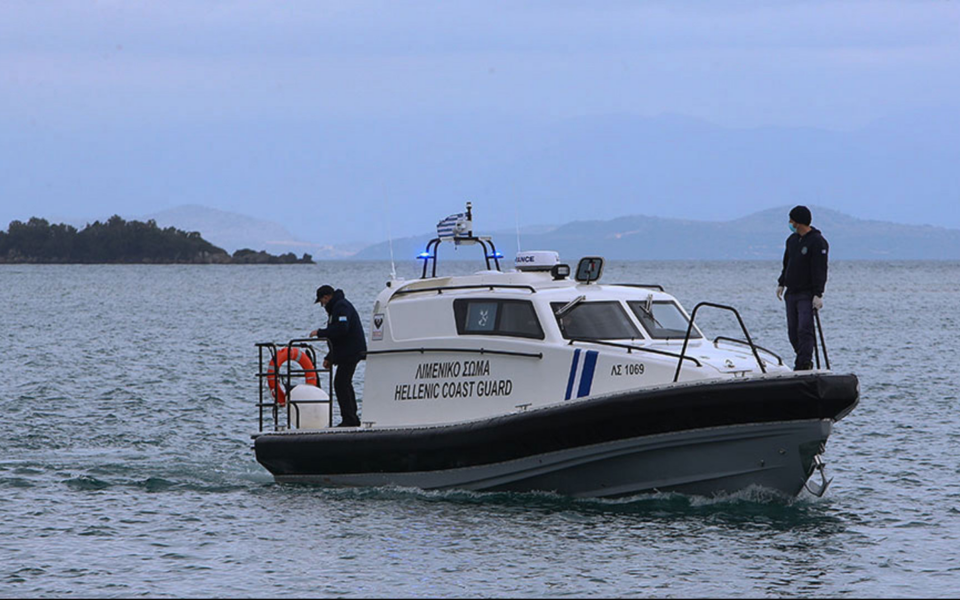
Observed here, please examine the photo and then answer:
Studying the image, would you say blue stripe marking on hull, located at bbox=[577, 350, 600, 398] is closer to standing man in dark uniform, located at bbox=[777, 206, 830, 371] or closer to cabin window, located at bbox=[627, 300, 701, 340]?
cabin window, located at bbox=[627, 300, 701, 340]

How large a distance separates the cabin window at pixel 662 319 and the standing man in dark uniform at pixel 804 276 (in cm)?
130

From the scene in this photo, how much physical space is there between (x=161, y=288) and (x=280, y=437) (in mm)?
84017

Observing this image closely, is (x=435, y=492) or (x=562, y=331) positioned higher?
(x=562, y=331)

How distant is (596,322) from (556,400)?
909 mm

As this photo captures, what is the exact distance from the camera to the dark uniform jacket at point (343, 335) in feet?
47.4

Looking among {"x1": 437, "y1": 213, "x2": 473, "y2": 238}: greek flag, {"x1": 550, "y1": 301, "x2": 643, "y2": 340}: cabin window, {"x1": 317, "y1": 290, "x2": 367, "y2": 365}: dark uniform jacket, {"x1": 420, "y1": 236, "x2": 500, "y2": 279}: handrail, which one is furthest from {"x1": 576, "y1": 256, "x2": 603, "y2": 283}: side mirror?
{"x1": 317, "y1": 290, "x2": 367, "y2": 365}: dark uniform jacket

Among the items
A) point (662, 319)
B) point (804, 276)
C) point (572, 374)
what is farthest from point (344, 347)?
point (804, 276)

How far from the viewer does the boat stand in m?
11.9

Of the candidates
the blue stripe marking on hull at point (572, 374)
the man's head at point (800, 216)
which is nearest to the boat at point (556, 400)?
the blue stripe marking on hull at point (572, 374)

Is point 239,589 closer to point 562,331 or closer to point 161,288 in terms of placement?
point 562,331

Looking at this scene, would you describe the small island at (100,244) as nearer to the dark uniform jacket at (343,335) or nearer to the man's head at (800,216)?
the dark uniform jacket at (343,335)

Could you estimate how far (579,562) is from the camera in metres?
11.0

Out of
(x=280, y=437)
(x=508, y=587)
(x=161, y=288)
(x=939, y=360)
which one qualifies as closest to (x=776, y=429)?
(x=508, y=587)

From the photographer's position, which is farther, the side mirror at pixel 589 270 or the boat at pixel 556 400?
the side mirror at pixel 589 270
